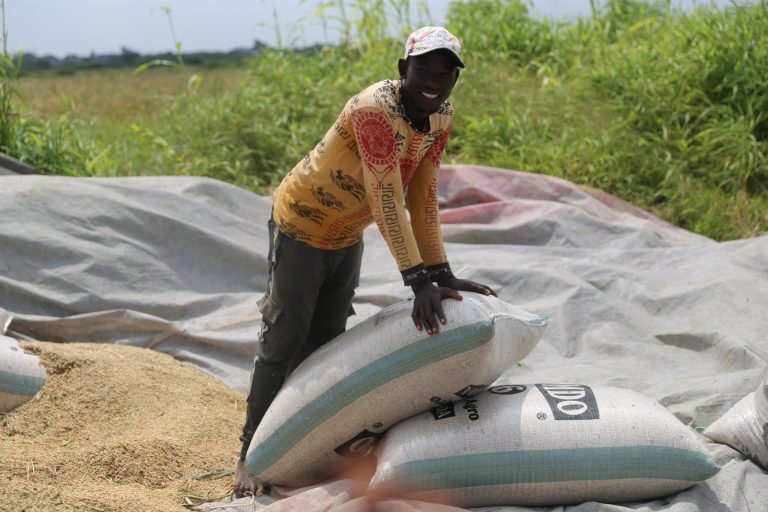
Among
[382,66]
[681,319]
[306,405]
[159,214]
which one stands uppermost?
[382,66]

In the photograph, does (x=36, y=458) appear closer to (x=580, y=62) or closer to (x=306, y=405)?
(x=306, y=405)

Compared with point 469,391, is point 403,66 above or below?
above

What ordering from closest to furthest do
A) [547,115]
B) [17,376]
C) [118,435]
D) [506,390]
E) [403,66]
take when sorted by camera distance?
[403,66], [506,390], [118,435], [17,376], [547,115]

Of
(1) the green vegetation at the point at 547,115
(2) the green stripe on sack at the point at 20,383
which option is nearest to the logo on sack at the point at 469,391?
(2) the green stripe on sack at the point at 20,383

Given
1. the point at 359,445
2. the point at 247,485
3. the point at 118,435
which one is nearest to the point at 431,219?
the point at 359,445

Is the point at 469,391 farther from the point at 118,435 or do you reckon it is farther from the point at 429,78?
the point at 118,435

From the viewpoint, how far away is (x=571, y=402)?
252cm

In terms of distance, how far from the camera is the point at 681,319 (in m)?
3.76

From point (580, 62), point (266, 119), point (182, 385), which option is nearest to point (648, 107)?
point (580, 62)

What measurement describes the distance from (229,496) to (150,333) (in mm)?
1369

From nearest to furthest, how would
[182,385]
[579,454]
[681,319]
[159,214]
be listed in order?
[579,454]
[182,385]
[681,319]
[159,214]

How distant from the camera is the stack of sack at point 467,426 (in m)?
2.39

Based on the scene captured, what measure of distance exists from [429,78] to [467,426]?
0.91m

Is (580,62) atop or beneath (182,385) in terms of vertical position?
atop
